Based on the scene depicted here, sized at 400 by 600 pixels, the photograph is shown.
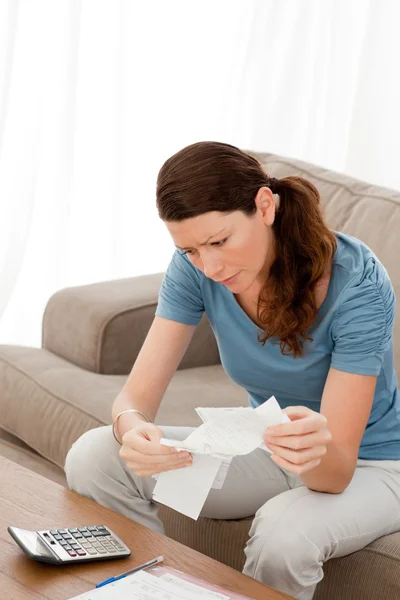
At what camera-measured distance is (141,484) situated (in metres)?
1.80

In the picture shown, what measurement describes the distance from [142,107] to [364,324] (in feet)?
6.67

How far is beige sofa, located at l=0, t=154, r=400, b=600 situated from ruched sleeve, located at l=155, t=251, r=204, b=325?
1.11 ft

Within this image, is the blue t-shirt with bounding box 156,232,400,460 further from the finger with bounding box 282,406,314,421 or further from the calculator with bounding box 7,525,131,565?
→ the calculator with bounding box 7,525,131,565

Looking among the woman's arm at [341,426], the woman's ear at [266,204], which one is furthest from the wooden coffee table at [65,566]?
the woman's ear at [266,204]

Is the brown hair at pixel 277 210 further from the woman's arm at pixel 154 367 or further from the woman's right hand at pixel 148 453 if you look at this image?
the woman's right hand at pixel 148 453

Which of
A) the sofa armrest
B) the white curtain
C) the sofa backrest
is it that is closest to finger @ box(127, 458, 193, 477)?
the sofa backrest

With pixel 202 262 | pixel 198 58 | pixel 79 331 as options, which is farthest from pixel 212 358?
pixel 198 58

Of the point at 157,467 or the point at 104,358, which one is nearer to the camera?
the point at 157,467

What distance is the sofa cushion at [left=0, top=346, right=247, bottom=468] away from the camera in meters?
2.20

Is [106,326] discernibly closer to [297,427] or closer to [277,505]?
[277,505]

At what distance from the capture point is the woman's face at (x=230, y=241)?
1.62 m

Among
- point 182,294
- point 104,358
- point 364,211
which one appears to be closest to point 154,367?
point 182,294

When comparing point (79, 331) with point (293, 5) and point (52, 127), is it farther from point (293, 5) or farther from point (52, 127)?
point (293, 5)

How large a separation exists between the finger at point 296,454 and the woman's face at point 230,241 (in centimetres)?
33
